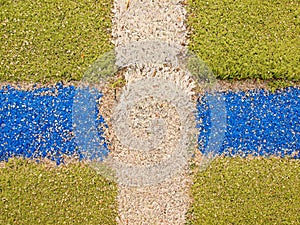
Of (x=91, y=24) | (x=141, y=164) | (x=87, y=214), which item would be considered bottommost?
(x=87, y=214)

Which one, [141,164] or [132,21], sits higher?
[132,21]

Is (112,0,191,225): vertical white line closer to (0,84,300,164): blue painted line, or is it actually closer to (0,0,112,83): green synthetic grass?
(0,0,112,83): green synthetic grass

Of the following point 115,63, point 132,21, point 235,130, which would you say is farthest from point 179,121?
point 132,21

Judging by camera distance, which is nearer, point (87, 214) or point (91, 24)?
point (87, 214)

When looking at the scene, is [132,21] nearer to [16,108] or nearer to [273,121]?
[16,108]

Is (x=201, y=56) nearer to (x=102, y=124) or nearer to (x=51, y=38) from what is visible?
(x=102, y=124)

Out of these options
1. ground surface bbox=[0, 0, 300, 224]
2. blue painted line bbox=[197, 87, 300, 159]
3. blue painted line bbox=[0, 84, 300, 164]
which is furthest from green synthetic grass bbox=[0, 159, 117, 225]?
blue painted line bbox=[197, 87, 300, 159]

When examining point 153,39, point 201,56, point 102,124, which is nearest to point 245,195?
point 201,56

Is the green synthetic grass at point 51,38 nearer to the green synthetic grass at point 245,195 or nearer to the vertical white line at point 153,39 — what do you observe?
the vertical white line at point 153,39
